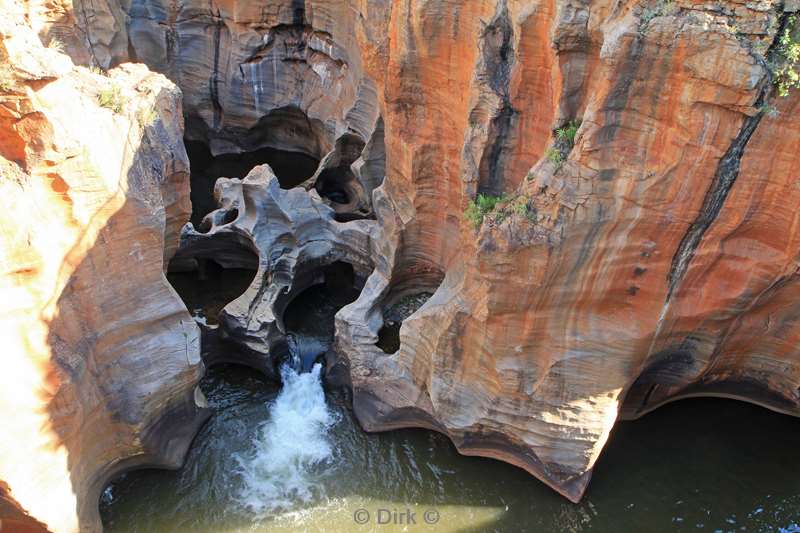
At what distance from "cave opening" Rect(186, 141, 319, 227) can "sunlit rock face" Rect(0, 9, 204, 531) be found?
8765 millimetres

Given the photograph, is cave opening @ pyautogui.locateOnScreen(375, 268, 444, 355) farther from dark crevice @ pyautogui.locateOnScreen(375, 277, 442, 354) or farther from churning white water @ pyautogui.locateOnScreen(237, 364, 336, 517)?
churning white water @ pyautogui.locateOnScreen(237, 364, 336, 517)

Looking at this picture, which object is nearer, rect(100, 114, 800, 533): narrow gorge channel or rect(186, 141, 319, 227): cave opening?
rect(100, 114, 800, 533): narrow gorge channel

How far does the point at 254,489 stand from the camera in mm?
10945

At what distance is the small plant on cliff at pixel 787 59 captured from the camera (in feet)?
24.2

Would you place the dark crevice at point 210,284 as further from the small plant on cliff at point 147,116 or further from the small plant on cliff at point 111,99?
the small plant on cliff at point 111,99

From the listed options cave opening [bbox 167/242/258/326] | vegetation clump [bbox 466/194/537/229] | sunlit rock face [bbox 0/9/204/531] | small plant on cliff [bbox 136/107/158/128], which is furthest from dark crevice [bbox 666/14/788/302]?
cave opening [bbox 167/242/258/326]

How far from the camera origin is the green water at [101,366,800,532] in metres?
10.4

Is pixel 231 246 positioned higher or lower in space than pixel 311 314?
higher

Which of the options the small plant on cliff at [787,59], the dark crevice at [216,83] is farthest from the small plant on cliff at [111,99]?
the dark crevice at [216,83]

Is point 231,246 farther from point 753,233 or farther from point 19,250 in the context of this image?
point 753,233

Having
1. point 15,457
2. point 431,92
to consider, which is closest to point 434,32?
point 431,92

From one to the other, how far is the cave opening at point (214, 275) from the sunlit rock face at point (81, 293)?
417 cm

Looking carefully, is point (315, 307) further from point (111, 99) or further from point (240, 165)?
point (240, 165)

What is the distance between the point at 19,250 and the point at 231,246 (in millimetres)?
7565
